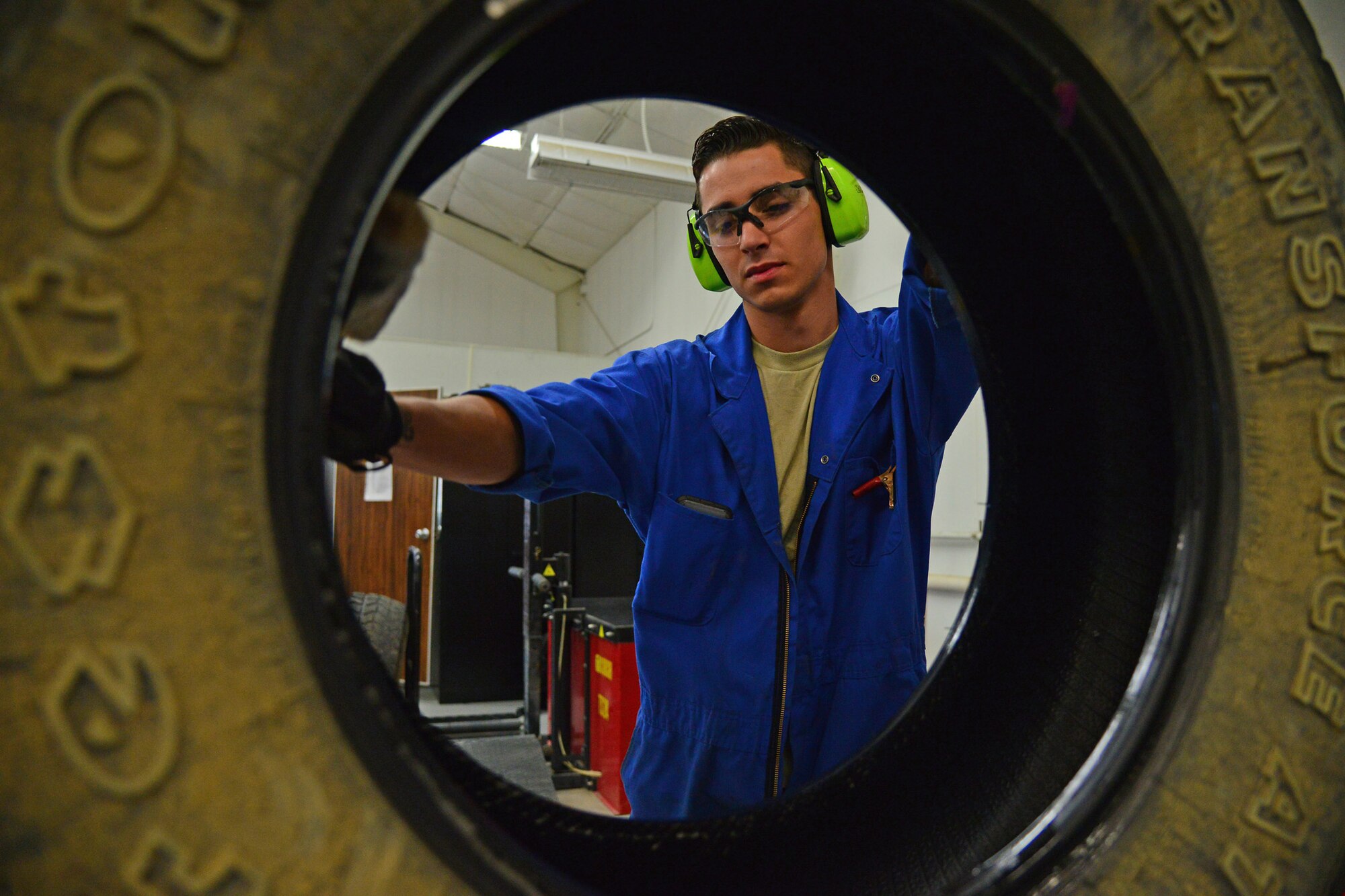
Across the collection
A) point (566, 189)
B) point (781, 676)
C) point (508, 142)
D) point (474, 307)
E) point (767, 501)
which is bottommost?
point (781, 676)

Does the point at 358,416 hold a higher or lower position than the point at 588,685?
higher

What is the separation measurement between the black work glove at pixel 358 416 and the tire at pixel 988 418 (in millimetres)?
168

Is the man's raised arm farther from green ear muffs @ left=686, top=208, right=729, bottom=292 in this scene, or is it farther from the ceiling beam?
the ceiling beam

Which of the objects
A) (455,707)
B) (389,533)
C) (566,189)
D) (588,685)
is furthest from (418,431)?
(566,189)

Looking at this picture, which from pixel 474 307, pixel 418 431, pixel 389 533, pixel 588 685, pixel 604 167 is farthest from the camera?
pixel 474 307

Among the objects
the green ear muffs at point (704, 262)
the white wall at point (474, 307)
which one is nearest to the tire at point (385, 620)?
the green ear muffs at point (704, 262)

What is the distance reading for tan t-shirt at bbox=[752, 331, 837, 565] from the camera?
55.6 inches

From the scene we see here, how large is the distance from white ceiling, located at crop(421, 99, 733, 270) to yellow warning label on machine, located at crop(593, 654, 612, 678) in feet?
7.64

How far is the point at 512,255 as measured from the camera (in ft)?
19.5

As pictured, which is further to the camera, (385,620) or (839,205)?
(385,620)

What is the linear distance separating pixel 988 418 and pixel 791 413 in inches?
28.2

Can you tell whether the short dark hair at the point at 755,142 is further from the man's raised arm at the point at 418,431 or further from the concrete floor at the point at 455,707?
the concrete floor at the point at 455,707

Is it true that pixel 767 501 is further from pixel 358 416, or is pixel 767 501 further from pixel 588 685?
pixel 588 685

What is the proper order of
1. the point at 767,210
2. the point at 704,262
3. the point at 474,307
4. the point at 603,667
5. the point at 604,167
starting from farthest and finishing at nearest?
the point at 474,307 → the point at 604,167 → the point at 603,667 → the point at 704,262 → the point at 767,210
